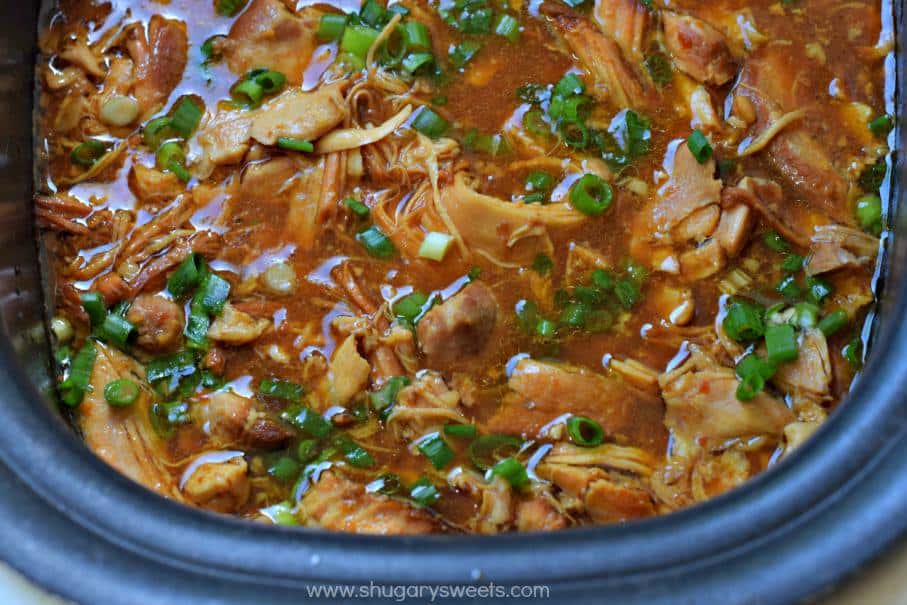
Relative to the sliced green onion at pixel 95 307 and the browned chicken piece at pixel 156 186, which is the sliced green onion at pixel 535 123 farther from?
the sliced green onion at pixel 95 307

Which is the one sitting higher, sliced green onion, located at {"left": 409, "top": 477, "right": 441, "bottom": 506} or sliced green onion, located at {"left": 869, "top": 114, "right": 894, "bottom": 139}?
sliced green onion, located at {"left": 869, "top": 114, "right": 894, "bottom": 139}

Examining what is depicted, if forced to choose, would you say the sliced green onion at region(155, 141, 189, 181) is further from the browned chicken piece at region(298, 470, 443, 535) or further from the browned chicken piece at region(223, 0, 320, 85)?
the browned chicken piece at region(298, 470, 443, 535)

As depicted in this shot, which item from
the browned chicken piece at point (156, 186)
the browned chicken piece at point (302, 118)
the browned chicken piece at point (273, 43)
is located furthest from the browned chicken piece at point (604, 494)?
the browned chicken piece at point (273, 43)

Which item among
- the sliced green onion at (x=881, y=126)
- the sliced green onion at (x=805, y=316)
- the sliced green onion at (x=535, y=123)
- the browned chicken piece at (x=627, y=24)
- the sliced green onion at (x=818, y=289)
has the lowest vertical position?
the sliced green onion at (x=805, y=316)

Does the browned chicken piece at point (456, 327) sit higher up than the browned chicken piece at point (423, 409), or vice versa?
the browned chicken piece at point (456, 327)

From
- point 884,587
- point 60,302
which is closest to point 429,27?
point 60,302

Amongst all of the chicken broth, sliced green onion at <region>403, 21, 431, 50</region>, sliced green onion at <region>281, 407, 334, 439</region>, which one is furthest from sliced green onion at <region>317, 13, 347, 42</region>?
sliced green onion at <region>281, 407, 334, 439</region>

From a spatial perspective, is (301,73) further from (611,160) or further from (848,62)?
(848,62)
